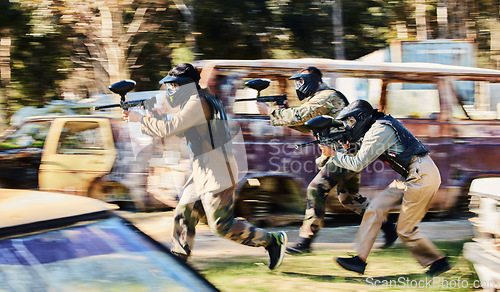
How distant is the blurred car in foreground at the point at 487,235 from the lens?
3.53 m

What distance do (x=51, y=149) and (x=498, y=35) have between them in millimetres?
16007

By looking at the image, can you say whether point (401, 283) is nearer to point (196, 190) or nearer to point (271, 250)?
point (271, 250)

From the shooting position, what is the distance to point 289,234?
568 cm

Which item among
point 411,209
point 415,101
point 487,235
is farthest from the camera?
point 415,101

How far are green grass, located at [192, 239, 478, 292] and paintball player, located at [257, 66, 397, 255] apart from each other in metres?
0.19

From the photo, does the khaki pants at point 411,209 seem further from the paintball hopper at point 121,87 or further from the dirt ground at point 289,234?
the paintball hopper at point 121,87

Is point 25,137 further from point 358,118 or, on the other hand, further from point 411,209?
point 411,209

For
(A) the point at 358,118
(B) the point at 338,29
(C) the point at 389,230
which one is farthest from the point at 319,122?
(B) the point at 338,29

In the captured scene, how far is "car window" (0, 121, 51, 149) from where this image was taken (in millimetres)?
6867

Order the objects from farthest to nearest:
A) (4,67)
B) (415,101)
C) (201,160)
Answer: (4,67) < (415,101) < (201,160)

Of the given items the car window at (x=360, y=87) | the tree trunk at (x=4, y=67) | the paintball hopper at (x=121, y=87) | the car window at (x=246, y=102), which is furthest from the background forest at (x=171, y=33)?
the paintball hopper at (x=121, y=87)

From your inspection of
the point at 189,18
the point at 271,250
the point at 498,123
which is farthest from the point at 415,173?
the point at 189,18

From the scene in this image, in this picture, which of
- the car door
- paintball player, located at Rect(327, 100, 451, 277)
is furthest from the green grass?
the car door

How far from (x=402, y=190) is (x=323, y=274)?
0.92 metres
